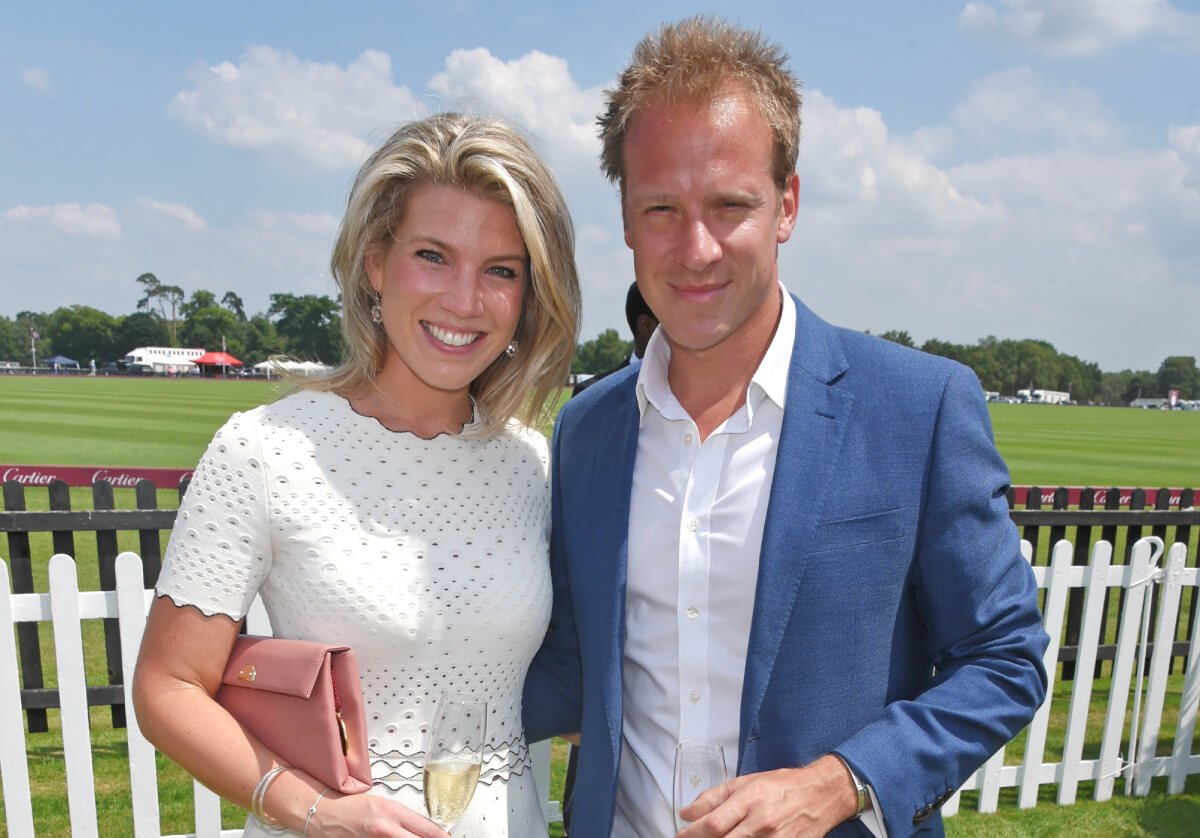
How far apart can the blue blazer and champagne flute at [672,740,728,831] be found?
0.27 m

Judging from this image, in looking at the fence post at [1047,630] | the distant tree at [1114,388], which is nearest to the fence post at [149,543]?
the fence post at [1047,630]

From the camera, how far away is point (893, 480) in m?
1.86

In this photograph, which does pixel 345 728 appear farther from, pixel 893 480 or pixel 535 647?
pixel 893 480

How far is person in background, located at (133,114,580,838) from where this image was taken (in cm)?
188

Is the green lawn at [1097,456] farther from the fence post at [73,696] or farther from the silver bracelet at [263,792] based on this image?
the silver bracelet at [263,792]

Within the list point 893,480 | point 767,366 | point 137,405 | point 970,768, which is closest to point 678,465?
point 767,366

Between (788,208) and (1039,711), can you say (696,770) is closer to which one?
(788,208)

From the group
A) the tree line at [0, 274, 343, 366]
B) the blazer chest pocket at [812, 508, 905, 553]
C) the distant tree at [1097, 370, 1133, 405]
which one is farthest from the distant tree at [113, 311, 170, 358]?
the distant tree at [1097, 370, 1133, 405]

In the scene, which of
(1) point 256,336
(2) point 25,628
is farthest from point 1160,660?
(1) point 256,336

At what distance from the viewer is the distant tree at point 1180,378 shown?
451ft

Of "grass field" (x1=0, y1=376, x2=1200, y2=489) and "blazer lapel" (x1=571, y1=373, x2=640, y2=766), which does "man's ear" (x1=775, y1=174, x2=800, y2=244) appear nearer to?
"blazer lapel" (x1=571, y1=373, x2=640, y2=766)

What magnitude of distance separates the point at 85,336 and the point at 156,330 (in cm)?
937

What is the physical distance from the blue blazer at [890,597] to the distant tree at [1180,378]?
162 meters

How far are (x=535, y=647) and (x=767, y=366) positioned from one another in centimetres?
96
